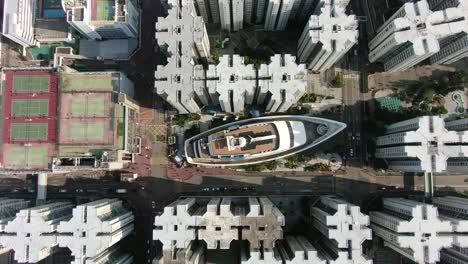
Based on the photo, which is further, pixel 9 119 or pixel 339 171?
pixel 339 171

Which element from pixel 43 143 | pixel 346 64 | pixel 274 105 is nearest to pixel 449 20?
pixel 346 64

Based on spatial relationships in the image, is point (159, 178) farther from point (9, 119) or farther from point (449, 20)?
point (449, 20)

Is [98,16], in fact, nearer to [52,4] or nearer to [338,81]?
[52,4]

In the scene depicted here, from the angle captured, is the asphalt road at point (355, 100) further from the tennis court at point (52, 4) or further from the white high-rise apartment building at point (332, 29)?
the tennis court at point (52, 4)

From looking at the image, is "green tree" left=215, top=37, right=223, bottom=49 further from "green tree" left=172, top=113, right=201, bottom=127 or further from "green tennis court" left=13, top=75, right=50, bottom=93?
"green tennis court" left=13, top=75, right=50, bottom=93

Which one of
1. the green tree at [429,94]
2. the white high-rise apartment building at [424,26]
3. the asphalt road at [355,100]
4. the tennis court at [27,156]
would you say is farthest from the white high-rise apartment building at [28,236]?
the green tree at [429,94]

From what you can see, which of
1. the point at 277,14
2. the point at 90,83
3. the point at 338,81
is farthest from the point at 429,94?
the point at 90,83

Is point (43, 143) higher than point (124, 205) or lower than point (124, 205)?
higher
